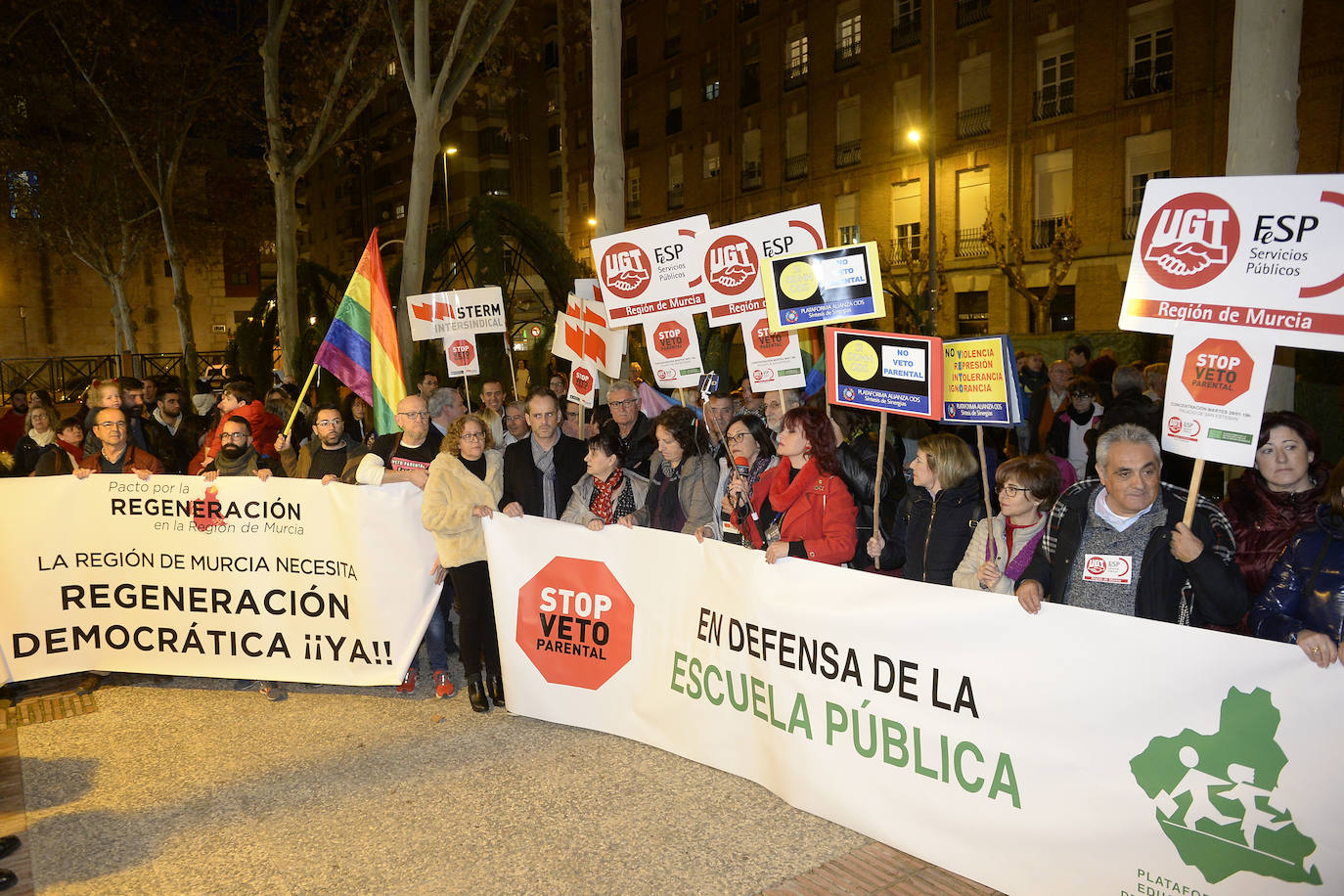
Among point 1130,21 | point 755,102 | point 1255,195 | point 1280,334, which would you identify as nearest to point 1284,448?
point 1280,334

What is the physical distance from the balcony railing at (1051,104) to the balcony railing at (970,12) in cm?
308

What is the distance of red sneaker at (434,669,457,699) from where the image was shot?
20.8 feet

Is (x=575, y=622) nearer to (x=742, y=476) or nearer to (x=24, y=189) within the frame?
(x=742, y=476)

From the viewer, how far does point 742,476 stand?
5.81 meters

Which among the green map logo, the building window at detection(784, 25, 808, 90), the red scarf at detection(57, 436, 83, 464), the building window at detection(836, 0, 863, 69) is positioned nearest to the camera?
the green map logo

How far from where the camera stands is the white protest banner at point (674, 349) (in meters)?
6.97

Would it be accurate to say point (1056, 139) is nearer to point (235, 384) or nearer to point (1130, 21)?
point (1130, 21)

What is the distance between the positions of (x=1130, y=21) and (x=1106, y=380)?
19095 mm

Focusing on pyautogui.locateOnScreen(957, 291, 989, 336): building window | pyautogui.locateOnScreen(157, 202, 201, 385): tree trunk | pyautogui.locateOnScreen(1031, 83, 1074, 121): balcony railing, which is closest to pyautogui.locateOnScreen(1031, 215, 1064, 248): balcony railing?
pyautogui.locateOnScreen(957, 291, 989, 336): building window

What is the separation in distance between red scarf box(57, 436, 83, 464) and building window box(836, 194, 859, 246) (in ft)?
92.7

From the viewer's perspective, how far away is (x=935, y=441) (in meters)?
4.89

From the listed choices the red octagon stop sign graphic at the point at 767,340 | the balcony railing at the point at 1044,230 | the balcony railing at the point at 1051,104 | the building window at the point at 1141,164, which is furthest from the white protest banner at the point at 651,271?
the balcony railing at the point at 1051,104

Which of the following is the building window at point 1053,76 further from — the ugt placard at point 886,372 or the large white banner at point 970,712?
the large white banner at point 970,712

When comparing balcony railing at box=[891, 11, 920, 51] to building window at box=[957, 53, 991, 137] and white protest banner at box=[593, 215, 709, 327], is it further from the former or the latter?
white protest banner at box=[593, 215, 709, 327]
